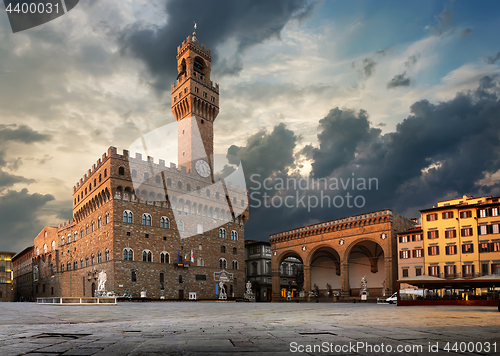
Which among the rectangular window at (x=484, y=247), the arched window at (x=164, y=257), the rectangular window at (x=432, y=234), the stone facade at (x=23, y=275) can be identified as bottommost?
the stone facade at (x=23, y=275)

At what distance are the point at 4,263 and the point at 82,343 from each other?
10391cm

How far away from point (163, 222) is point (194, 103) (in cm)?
1959

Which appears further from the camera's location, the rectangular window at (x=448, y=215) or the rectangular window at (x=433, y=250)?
the rectangular window at (x=433, y=250)

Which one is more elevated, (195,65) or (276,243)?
(195,65)

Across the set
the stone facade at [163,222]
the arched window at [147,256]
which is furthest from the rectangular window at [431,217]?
the arched window at [147,256]

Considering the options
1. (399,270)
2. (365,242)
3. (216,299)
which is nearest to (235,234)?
(216,299)

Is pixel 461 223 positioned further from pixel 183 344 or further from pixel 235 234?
pixel 183 344

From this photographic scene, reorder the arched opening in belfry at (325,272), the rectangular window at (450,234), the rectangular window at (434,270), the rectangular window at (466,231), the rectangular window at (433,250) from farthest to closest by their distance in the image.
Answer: the arched opening in belfry at (325,272)
the rectangular window at (433,250)
the rectangular window at (434,270)
the rectangular window at (450,234)
the rectangular window at (466,231)

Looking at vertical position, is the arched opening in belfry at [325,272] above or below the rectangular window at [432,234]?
below

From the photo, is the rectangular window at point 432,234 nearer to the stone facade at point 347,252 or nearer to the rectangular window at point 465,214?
the rectangular window at point 465,214

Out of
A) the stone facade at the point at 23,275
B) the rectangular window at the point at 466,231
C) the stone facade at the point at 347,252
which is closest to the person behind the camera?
the rectangular window at the point at 466,231

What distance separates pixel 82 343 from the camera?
667 centimetres

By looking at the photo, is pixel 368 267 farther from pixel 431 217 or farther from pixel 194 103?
pixel 194 103

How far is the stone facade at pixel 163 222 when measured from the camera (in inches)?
1849
